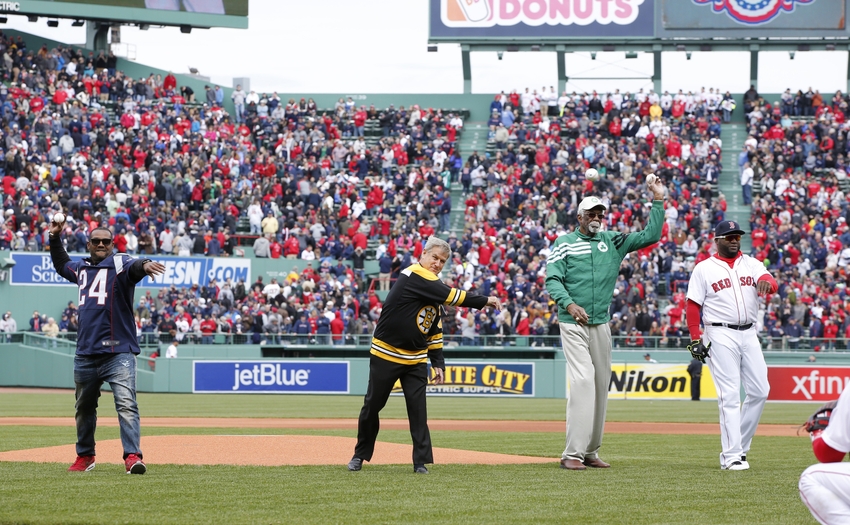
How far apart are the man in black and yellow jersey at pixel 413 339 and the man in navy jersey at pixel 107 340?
1879mm

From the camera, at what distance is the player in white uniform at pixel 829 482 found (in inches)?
191

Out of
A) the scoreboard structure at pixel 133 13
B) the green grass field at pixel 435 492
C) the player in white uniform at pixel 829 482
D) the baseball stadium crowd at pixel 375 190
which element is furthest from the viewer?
the scoreboard structure at pixel 133 13

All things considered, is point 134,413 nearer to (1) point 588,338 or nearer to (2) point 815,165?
(1) point 588,338

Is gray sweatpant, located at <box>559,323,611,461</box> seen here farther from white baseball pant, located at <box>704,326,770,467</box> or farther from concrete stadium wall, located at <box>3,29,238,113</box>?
Answer: concrete stadium wall, located at <box>3,29,238,113</box>

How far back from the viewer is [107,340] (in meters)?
8.88

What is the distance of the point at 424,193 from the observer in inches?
1407

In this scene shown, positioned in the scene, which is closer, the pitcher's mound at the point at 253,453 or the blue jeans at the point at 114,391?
the blue jeans at the point at 114,391

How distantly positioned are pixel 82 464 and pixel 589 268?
4.51m

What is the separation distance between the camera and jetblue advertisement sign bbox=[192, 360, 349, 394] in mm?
29000

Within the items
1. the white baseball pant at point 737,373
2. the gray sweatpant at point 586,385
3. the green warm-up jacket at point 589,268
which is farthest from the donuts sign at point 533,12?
the gray sweatpant at point 586,385

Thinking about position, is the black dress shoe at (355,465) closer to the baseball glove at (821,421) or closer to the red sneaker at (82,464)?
the red sneaker at (82,464)

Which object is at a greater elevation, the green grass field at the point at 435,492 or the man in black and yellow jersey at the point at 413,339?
the man in black and yellow jersey at the point at 413,339

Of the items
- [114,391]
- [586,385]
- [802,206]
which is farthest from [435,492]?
[802,206]

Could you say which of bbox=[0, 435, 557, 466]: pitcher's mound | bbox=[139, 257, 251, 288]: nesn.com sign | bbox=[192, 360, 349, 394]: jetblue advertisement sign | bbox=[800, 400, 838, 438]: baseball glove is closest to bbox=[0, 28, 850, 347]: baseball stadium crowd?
bbox=[139, 257, 251, 288]: nesn.com sign
